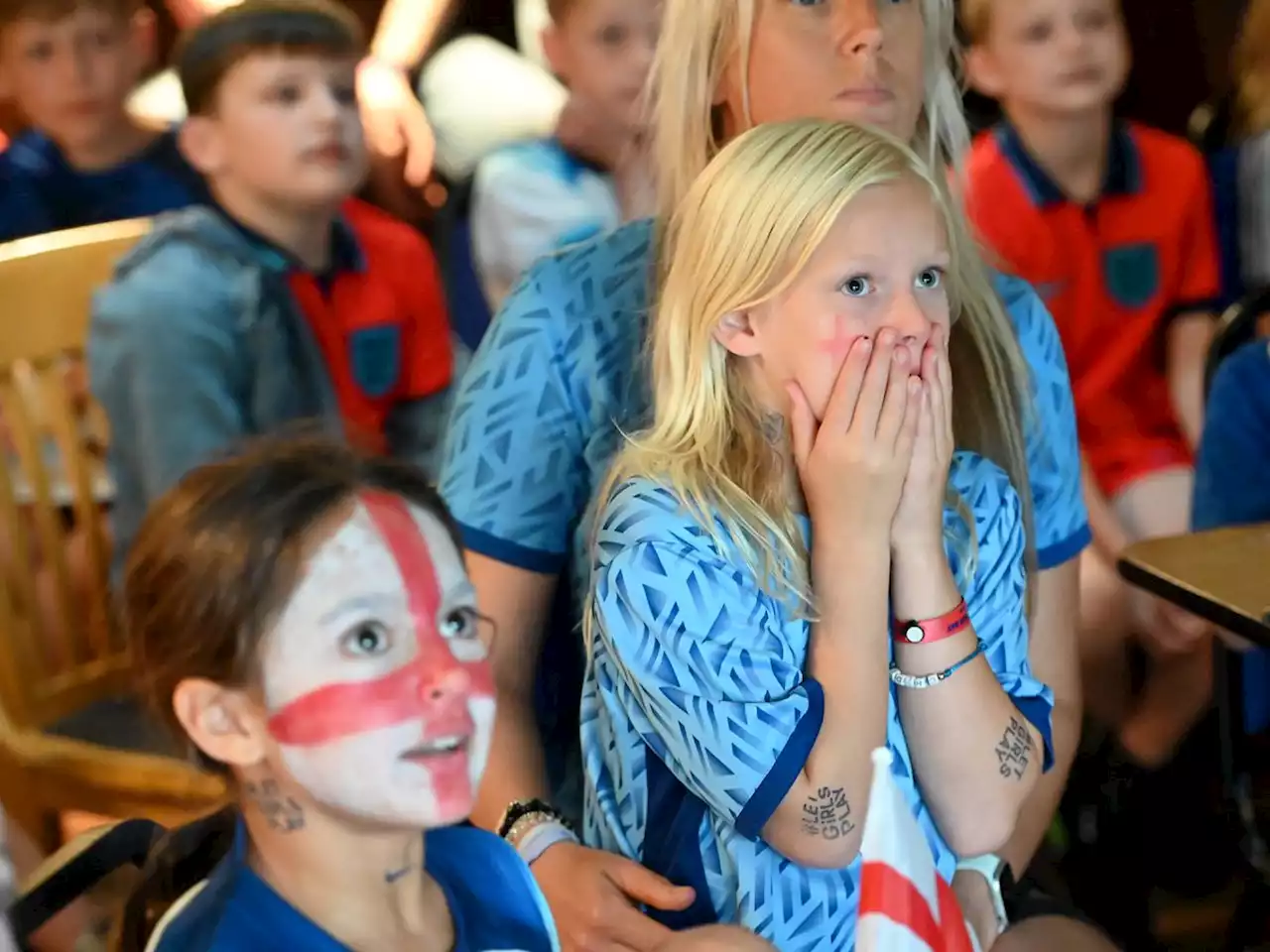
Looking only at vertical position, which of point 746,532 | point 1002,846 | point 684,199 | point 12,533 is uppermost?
point 684,199

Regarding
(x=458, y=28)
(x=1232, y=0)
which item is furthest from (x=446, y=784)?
(x=1232, y=0)

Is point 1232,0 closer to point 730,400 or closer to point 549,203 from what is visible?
point 549,203

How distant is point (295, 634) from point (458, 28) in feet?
3.09

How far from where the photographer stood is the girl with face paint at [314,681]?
0.63 metres

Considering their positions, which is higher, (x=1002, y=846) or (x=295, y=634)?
(x=295, y=634)

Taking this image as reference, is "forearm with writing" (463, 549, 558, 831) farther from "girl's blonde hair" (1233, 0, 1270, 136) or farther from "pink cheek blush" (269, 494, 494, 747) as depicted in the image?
"girl's blonde hair" (1233, 0, 1270, 136)

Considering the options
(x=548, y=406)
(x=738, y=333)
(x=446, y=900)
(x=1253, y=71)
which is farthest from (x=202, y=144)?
(x=1253, y=71)

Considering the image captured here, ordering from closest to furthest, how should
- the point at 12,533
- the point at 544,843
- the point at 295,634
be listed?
the point at 295,634, the point at 544,843, the point at 12,533

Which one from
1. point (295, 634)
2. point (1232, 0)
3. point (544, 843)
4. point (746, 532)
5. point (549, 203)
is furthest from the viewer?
point (1232, 0)

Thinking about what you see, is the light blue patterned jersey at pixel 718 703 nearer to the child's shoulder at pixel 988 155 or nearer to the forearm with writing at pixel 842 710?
the forearm with writing at pixel 842 710

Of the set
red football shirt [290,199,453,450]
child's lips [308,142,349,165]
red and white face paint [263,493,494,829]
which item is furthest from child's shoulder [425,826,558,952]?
child's lips [308,142,349,165]

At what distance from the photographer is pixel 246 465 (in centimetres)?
68

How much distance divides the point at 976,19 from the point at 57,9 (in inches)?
35.0

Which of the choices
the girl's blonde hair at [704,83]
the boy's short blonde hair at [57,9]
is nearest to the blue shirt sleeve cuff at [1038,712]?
the girl's blonde hair at [704,83]
